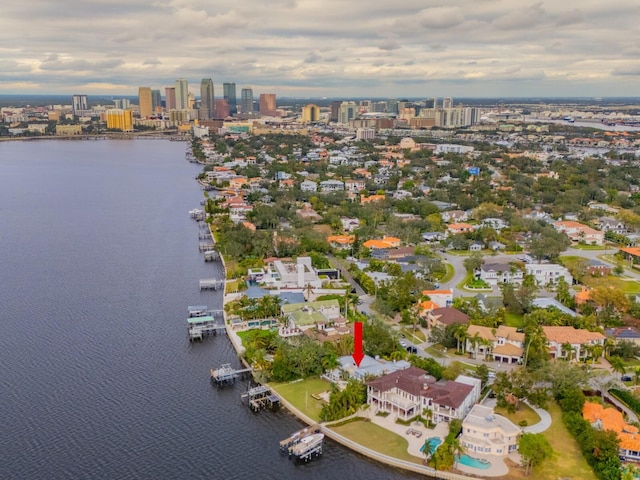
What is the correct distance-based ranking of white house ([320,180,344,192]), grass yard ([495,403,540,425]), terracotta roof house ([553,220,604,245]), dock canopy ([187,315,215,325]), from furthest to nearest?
white house ([320,180,344,192]) < terracotta roof house ([553,220,604,245]) < dock canopy ([187,315,215,325]) < grass yard ([495,403,540,425])

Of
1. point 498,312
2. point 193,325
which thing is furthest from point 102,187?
point 498,312

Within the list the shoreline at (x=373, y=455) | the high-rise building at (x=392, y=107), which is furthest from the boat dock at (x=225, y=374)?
the high-rise building at (x=392, y=107)

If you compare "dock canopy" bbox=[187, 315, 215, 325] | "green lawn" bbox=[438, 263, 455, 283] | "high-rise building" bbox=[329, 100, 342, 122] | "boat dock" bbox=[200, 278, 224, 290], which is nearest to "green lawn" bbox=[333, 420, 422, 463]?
"dock canopy" bbox=[187, 315, 215, 325]

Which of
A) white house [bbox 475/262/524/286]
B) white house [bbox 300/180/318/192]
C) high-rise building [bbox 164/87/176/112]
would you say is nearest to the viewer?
white house [bbox 475/262/524/286]

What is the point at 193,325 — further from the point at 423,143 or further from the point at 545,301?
the point at 423,143

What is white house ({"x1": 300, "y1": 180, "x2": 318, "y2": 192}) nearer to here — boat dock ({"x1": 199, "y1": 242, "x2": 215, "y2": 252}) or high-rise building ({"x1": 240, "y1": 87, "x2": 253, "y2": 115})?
boat dock ({"x1": 199, "y1": 242, "x2": 215, "y2": 252})

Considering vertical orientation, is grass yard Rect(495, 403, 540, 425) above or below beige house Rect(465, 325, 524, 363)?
below

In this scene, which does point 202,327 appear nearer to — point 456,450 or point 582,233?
point 456,450

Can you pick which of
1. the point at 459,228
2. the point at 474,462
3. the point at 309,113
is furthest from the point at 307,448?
the point at 309,113
